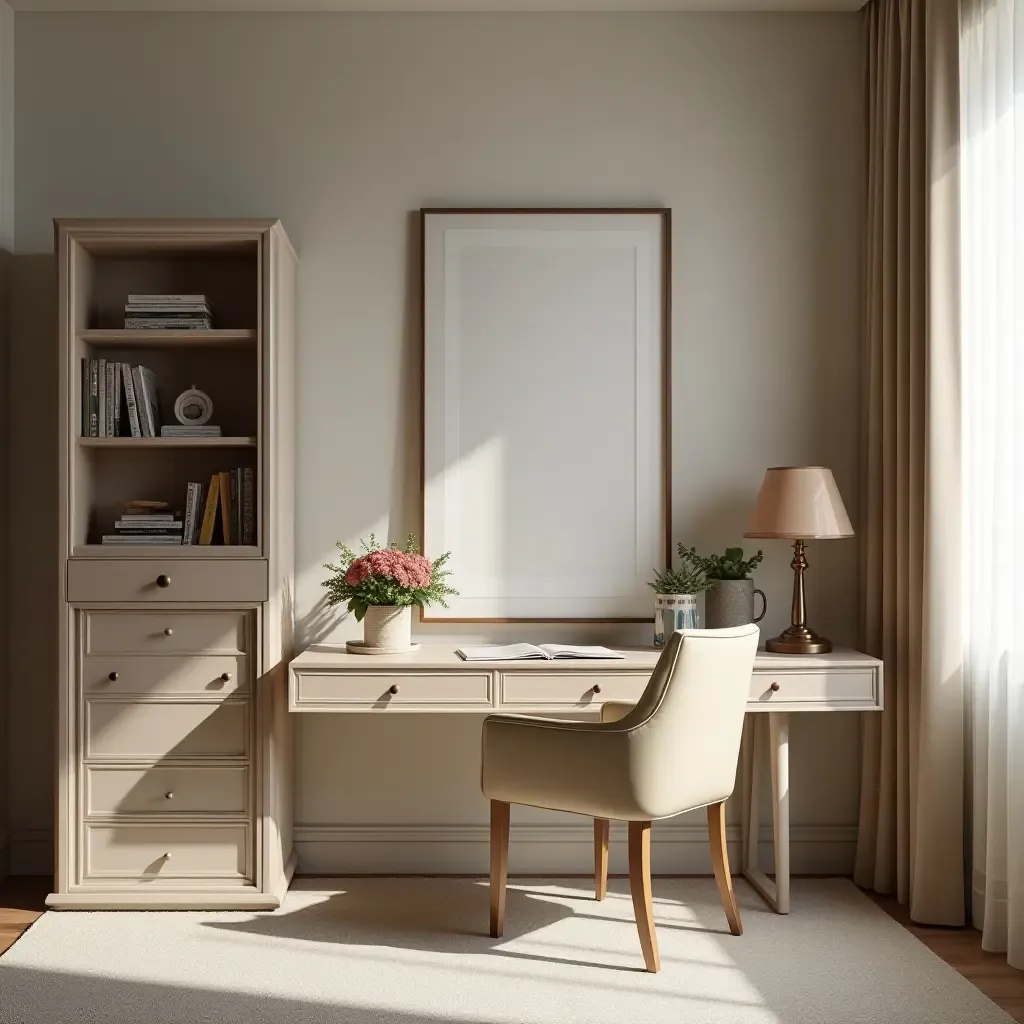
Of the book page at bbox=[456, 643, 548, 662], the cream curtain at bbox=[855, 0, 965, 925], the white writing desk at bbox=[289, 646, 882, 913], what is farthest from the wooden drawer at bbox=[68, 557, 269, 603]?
the cream curtain at bbox=[855, 0, 965, 925]

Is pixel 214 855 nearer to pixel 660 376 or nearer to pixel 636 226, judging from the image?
pixel 660 376

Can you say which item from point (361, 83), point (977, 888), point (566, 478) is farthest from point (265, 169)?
point (977, 888)

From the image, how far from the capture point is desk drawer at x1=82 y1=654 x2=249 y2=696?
3.07 metres

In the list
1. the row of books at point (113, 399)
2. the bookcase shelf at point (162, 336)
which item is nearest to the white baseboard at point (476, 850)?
the row of books at point (113, 399)

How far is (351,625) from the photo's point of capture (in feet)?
11.4

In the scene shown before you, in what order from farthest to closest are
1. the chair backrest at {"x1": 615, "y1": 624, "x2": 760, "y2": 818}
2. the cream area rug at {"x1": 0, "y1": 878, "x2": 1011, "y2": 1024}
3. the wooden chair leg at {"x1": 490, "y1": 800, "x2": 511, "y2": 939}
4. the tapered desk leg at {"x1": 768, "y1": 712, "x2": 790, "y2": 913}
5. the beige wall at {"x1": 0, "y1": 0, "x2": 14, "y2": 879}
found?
1. the beige wall at {"x1": 0, "y1": 0, "x2": 14, "y2": 879}
2. the tapered desk leg at {"x1": 768, "y1": 712, "x2": 790, "y2": 913}
3. the wooden chair leg at {"x1": 490, "y1": 800, "x2": 511, "y2": 939}
4. the chair backrest at {"x1": 615, "y1": 624, "x2": 760, "y2": 818}
5. the cream area rug at {"x1": 0, "y1": 878, "x2": 1011, "y2": 1024}

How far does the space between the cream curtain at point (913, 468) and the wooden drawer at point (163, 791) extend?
2.02 m

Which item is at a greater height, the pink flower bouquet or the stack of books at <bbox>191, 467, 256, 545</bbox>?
the stack of books at <bbox>191, 467, 256, 545</bbox>

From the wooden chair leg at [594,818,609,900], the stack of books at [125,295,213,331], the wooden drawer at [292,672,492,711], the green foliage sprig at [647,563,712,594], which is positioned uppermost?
the stack of books at [125,295,213,331]

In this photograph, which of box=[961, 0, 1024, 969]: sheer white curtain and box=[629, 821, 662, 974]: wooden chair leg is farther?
box=[961, 0, 1024, 969]: sheer white curtain

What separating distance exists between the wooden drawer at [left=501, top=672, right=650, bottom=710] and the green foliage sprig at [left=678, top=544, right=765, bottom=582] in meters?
0.47

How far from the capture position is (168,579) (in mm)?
3043

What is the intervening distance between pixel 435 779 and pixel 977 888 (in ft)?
5.57

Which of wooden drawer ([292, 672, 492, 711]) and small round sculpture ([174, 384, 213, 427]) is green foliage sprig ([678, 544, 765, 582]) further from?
small round sculpture ([174, 384, 213, 427])
